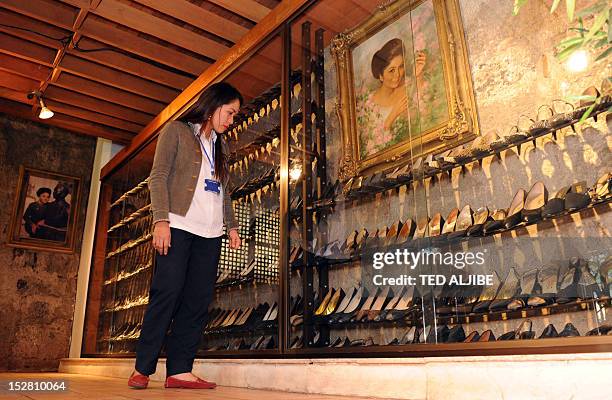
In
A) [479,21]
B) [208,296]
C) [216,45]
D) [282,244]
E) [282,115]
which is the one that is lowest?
[208,296]

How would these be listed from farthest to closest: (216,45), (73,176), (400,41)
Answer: (73,176)
(216,45)
(400,41)

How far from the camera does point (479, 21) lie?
101 inches

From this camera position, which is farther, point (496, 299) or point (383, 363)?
point (496, 299)

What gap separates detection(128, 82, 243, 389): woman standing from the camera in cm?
226

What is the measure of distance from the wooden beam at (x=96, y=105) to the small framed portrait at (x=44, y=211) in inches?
45.0

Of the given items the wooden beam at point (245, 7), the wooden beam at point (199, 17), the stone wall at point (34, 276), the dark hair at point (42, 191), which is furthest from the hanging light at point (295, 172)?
the dark hair at point (42, 191)

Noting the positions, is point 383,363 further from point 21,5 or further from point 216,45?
point 21,5

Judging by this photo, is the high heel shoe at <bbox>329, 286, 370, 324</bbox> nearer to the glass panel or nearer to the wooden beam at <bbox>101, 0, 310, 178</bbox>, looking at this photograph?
the glass panel

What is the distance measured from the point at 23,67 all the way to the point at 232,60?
2.60 meters

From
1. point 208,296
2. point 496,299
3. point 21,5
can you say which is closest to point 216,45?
point 21,5

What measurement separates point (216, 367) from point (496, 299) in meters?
1.65

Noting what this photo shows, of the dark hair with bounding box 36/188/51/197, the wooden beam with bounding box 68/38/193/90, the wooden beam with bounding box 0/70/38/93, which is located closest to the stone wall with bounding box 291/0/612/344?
the wooden beam with bounding box 68/38/193/90

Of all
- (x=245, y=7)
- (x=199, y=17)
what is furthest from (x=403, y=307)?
(x=199, y=17)

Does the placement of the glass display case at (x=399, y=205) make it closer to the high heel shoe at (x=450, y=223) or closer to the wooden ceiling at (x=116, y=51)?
the high heel shoe at (x=450, y=223)
